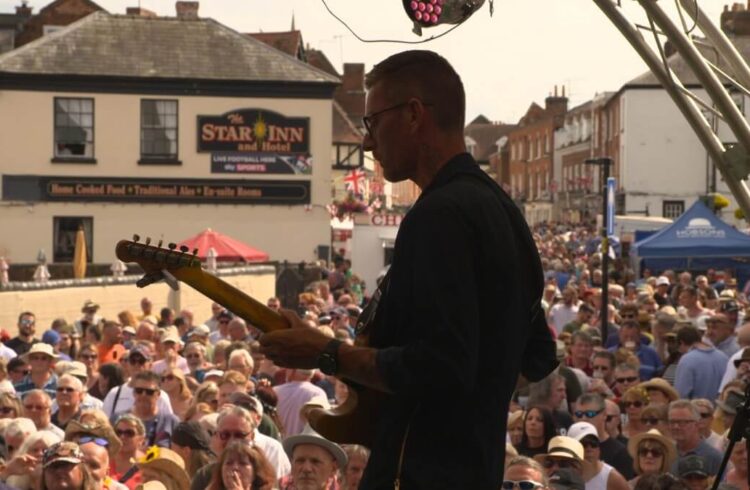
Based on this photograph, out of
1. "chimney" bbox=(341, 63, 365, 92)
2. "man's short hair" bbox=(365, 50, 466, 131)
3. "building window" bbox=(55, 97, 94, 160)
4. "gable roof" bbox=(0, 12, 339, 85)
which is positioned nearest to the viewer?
"man's short hair" bbox=(365, 50, 466, 131)

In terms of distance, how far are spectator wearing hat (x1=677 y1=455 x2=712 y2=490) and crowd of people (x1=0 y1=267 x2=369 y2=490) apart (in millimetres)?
1752

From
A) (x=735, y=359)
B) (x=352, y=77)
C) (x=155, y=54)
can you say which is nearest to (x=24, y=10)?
(x=352, y=77)

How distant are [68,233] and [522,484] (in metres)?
38.3

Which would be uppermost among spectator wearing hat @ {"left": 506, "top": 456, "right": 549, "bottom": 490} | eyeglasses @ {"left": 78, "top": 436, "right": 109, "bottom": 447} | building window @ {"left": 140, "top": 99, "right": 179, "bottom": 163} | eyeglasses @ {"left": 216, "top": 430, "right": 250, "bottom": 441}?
building window @ {"left": 140, "top": 99, "right": 179, "bottom": 163}

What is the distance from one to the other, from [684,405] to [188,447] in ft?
10.2

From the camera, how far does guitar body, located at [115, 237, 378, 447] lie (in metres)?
3.66

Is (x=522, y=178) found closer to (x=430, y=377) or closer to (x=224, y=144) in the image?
(x=224, y=144)

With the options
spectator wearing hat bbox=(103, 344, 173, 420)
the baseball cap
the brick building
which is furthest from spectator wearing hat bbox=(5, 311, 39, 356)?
the brick building

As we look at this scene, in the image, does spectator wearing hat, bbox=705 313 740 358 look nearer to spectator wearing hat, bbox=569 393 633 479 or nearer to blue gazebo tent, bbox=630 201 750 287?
spectator wearing hat, bbox=569 393 633 479

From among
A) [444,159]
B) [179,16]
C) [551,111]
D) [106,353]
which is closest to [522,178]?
[551,111]

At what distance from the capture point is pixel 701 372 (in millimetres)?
13242

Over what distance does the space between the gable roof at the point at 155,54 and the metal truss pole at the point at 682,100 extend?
124 ft

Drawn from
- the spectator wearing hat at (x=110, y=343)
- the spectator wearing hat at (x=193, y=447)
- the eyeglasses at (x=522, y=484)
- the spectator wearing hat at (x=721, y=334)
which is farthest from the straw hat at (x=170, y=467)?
the spectator wearing hat at (x=110, y=343)

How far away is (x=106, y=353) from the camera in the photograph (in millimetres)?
17562
